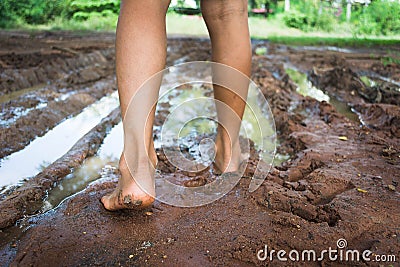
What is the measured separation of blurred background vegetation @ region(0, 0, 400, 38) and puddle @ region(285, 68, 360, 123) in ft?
18.4

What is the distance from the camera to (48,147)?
2461mm

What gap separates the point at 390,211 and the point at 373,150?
75 cm

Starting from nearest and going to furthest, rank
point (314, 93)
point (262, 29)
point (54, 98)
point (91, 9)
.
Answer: point (54, 98)
point (314, 93)
point (262, 29)
point (91, 9)

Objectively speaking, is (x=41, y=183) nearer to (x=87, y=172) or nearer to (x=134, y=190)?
(x=87, y=172)

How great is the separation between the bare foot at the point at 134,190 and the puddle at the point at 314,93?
2.18 m

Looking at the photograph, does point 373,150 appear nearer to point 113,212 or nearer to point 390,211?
point 390,211

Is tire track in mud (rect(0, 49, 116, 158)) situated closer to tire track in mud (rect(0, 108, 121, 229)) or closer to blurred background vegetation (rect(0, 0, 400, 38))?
tire track in mud (rect(0, 108, 121, 229))

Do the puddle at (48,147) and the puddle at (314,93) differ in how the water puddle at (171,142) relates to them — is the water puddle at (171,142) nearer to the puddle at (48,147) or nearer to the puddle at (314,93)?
the puddle at (48,147)

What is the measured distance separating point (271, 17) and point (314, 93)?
13.0 m

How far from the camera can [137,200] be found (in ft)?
4.71

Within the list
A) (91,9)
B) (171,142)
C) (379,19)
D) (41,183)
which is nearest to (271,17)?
(379,19)

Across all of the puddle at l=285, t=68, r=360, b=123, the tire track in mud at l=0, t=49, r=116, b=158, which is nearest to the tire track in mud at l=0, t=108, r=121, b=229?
the tire track in mud at l=0, t=49, r=116, b=158

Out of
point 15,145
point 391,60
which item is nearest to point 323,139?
point 15,145

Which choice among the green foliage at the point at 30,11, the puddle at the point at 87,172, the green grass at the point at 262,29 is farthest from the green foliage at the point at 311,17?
the puddle at the point at 87,172
